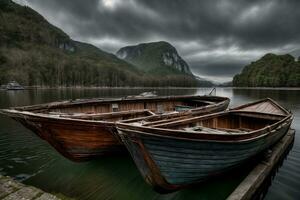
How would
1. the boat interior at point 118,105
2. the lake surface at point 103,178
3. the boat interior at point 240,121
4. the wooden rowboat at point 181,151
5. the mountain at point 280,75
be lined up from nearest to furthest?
the wooden rowboat at point 181,151 → the lake surface at point 103,178 → the boat interior at point 240,121 → the boat interior at point 118,105 → the mountain at point 280,75

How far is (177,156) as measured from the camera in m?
4.57

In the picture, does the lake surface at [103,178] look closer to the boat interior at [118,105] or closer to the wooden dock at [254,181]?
the wooden dock at [254,181]

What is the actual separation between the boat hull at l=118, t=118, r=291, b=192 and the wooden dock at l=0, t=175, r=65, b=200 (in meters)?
2.22

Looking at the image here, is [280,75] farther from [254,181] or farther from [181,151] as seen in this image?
[181,151]

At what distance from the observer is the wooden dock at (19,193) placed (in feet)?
12.6

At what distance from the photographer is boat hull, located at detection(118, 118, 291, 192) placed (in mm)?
4391

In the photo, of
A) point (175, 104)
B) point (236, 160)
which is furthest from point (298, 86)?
point (236, 160)

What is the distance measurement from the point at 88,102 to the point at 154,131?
7120mm

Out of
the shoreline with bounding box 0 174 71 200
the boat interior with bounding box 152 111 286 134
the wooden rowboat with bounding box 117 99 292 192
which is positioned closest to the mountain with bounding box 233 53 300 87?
the boat interior with bounding box 152 111 286 134

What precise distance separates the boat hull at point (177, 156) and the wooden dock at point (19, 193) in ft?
7.28

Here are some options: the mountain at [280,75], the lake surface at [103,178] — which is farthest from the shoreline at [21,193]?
the mountain at [280,75]

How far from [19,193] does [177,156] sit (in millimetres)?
3894

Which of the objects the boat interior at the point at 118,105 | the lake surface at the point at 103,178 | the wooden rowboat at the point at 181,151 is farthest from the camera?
the boat interior at the point at 118,105

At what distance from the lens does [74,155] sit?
673cm
